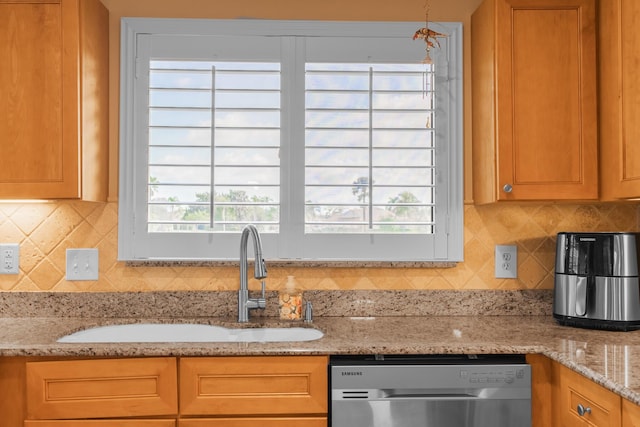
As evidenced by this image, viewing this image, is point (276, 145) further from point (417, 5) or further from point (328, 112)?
point (417, 5)

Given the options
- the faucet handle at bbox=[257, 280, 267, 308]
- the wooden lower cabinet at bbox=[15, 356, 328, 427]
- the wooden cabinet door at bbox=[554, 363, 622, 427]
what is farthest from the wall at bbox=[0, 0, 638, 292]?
the wooden cabinet door at bbox=[554, 363, 622, 427]

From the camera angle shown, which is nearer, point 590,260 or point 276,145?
point 590,260

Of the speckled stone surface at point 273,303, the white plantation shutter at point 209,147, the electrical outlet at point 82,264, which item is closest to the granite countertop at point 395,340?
the speckled stone surface at point 273,303

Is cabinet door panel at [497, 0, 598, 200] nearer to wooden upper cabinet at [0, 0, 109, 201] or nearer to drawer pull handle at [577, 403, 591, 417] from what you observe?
drawer pull handle at [577, 403, 591, 417]

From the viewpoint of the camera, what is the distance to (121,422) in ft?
5.60

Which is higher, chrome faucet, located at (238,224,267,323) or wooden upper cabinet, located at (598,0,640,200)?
wooden upper cabinet, located at (598,0,640,200)

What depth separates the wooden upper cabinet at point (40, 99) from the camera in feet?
6.57

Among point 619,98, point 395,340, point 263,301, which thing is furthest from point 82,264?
point 619,98

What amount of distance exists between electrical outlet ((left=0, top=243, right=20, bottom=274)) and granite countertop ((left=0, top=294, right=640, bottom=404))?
0.38 ft

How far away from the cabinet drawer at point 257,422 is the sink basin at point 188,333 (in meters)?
0.42

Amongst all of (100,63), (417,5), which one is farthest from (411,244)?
(100,63)

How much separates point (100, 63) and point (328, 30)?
0.93m

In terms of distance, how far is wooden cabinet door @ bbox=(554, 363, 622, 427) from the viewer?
54.6 inches

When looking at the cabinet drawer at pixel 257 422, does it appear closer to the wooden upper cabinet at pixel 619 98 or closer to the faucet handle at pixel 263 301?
the faucet handle at pixel 263 301
